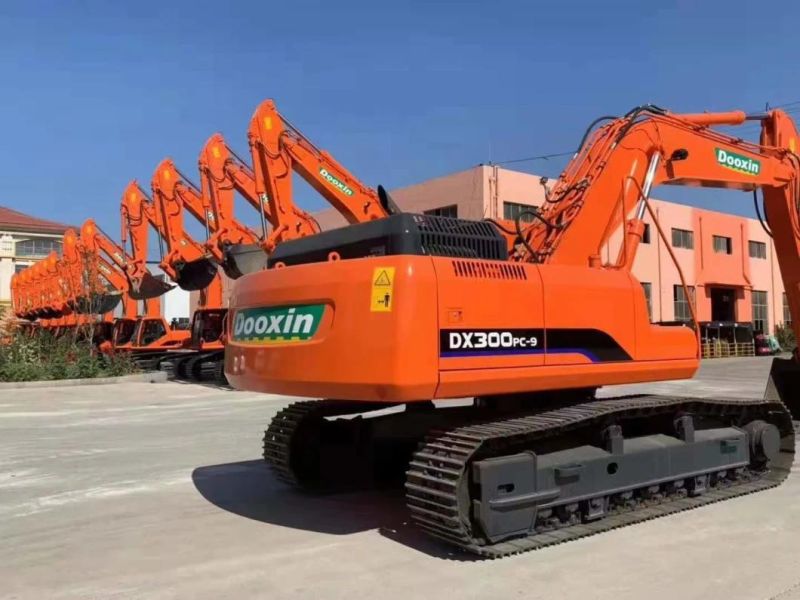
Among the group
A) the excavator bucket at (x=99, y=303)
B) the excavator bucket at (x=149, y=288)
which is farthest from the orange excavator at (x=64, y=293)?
the excavator bucket at (x=149, y=288)

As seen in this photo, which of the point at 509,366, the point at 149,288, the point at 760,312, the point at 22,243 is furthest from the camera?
the point at 22,243

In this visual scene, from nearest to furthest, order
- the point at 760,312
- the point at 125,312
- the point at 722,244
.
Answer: the point at 125,312
the point at 722,244
the point at 760,312

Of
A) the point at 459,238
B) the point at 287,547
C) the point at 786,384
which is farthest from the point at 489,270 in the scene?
the point at 786,384

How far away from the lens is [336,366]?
4875 millimetres

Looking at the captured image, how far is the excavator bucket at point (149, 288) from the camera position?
83.1 feet

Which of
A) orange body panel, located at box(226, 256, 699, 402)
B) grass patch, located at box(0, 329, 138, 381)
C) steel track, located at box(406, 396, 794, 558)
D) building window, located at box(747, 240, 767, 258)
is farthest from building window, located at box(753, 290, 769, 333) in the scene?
orange body panel, located at box(226, 256, 699, 402)

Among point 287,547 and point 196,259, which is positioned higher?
point 196,259

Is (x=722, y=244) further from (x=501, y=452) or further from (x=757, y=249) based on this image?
(x=501, y=452)

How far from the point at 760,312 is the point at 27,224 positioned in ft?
187

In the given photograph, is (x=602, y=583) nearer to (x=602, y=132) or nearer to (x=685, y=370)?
(x=685, y=370)

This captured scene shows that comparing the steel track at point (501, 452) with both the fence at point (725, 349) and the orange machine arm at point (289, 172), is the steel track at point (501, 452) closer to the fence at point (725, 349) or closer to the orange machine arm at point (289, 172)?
the orange machine arm at point (289, 172)

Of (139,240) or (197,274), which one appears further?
(139,240)

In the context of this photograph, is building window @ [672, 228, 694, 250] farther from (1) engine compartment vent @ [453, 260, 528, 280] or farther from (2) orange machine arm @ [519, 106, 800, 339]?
(1) engine compartment vent @ [453, 260, 528, 280]

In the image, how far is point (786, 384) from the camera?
9141mm
